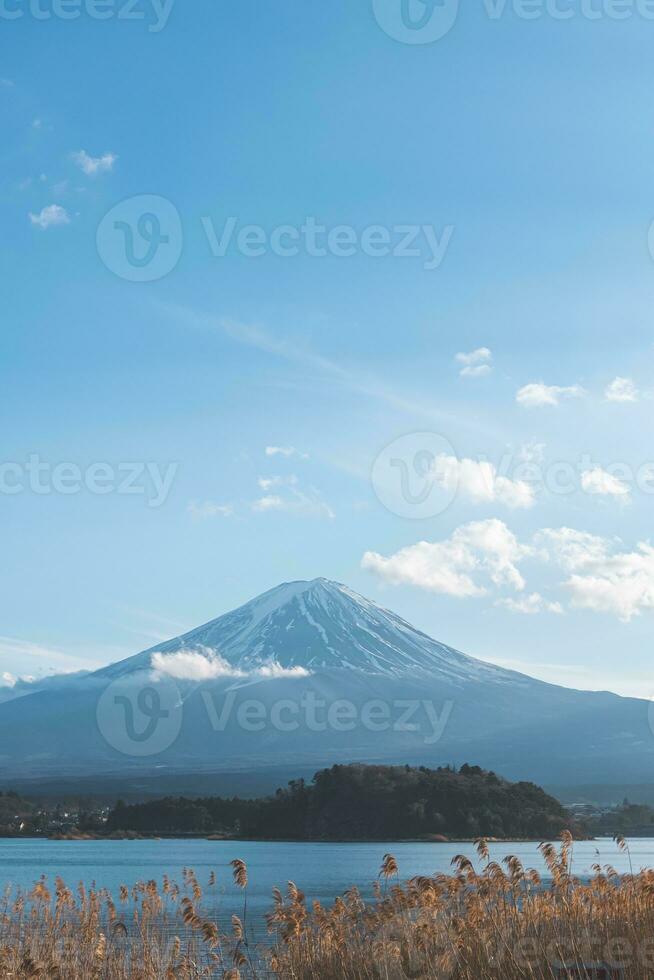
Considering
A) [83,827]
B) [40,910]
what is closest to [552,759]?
[83,827]

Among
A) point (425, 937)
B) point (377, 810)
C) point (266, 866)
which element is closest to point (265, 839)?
point (377, 810)

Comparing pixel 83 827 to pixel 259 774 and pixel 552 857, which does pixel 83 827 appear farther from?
pixel 552 857

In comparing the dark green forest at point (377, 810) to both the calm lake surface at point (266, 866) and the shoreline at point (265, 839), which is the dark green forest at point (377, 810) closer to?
the shoreline at point (265, 839)

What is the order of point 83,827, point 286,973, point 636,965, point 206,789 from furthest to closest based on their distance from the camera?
point 206,789 → point 83,827 → point 286,973 → point 636,965

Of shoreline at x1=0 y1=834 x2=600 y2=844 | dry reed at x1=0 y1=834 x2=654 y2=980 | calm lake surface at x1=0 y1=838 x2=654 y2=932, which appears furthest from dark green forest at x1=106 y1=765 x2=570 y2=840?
dry reed at x1=0 y1=834 x2=654 y2=980

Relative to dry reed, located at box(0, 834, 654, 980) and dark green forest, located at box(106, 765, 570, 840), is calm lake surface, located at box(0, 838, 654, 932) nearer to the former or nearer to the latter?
dark green forest, located at box(106, 765, 570, 840)

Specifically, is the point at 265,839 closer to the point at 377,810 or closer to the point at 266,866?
the point at 377,810
